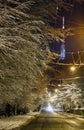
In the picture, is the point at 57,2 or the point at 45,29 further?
the point at 45,29

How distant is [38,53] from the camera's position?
1280 cm

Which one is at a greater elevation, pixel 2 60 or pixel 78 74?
pixel 78 74

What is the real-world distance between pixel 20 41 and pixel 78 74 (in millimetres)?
60654

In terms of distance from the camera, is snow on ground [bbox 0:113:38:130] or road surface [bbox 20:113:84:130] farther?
road surface [bbox 20:113:84:130]

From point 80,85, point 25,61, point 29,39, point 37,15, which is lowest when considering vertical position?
point 25,61

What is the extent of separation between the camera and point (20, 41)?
1166 centimetres

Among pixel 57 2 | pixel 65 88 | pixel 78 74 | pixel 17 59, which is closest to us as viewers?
pixel 57 2

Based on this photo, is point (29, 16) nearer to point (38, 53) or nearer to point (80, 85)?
point (38, 53)

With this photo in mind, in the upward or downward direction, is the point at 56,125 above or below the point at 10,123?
below

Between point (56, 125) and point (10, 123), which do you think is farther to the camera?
point (10, 123)

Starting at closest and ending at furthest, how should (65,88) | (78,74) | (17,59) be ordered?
(17,59)
(78,74)
(65,88)

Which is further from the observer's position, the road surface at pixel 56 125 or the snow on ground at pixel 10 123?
the road surface at pixel 56 125

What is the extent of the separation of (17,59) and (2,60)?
0.60 m

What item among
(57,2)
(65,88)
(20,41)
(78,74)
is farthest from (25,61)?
(65,88)
